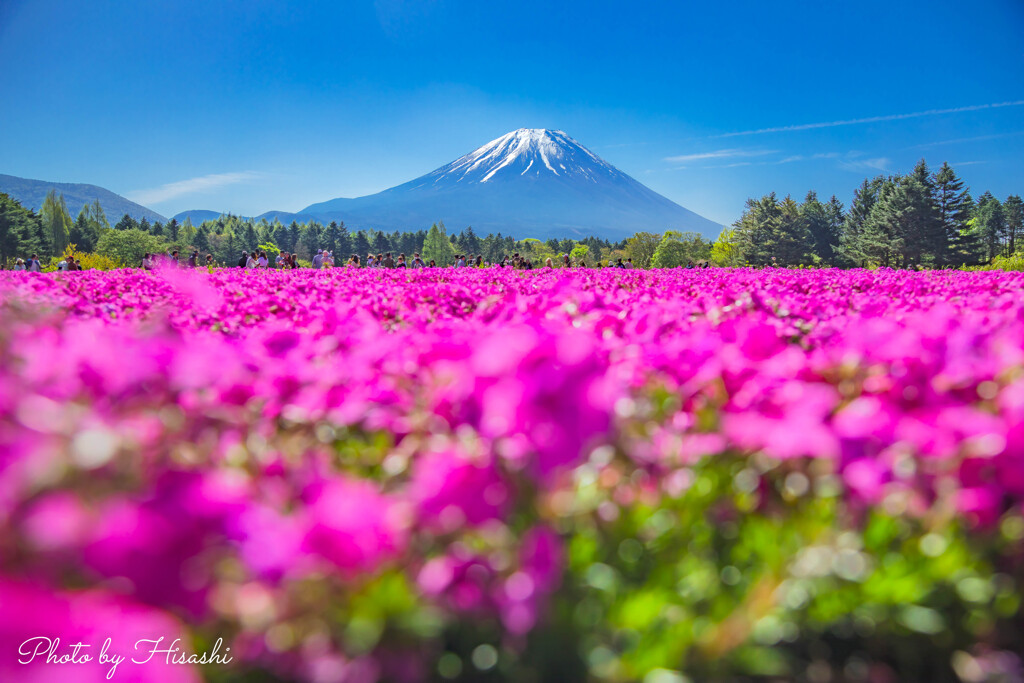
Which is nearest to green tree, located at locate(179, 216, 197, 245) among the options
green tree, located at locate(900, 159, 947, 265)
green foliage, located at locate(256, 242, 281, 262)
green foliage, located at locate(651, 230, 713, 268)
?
green foliage, located at locate(256, 242, 281, 262)

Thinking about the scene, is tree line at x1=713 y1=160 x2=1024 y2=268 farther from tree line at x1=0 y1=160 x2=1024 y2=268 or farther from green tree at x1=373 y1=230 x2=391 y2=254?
green tree at x1=373 y1=230 x2=391 y2=254

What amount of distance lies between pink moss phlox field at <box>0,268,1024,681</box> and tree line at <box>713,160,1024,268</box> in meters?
61.2

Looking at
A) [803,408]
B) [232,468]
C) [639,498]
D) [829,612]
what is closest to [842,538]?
[829,612]

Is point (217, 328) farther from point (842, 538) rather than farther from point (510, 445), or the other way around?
point (842, 538)

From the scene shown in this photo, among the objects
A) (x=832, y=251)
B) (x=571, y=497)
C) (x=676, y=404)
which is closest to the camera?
(x=571, y=497)

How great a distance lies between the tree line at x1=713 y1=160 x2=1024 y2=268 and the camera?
212 feet

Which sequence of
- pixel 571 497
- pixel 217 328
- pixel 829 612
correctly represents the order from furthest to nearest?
1. pixel 217 328
2. pixel 571 497
3. pixel 829 612

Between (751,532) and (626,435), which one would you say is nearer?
(751,532)

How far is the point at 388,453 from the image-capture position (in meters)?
1.46

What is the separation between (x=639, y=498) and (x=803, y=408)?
0.42 meters

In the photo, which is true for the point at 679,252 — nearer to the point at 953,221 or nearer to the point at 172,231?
the point at 953,221

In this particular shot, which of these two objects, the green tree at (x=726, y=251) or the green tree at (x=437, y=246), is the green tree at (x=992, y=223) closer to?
the green tree at (x=726, y=251)

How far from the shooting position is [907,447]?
4.22 feet
